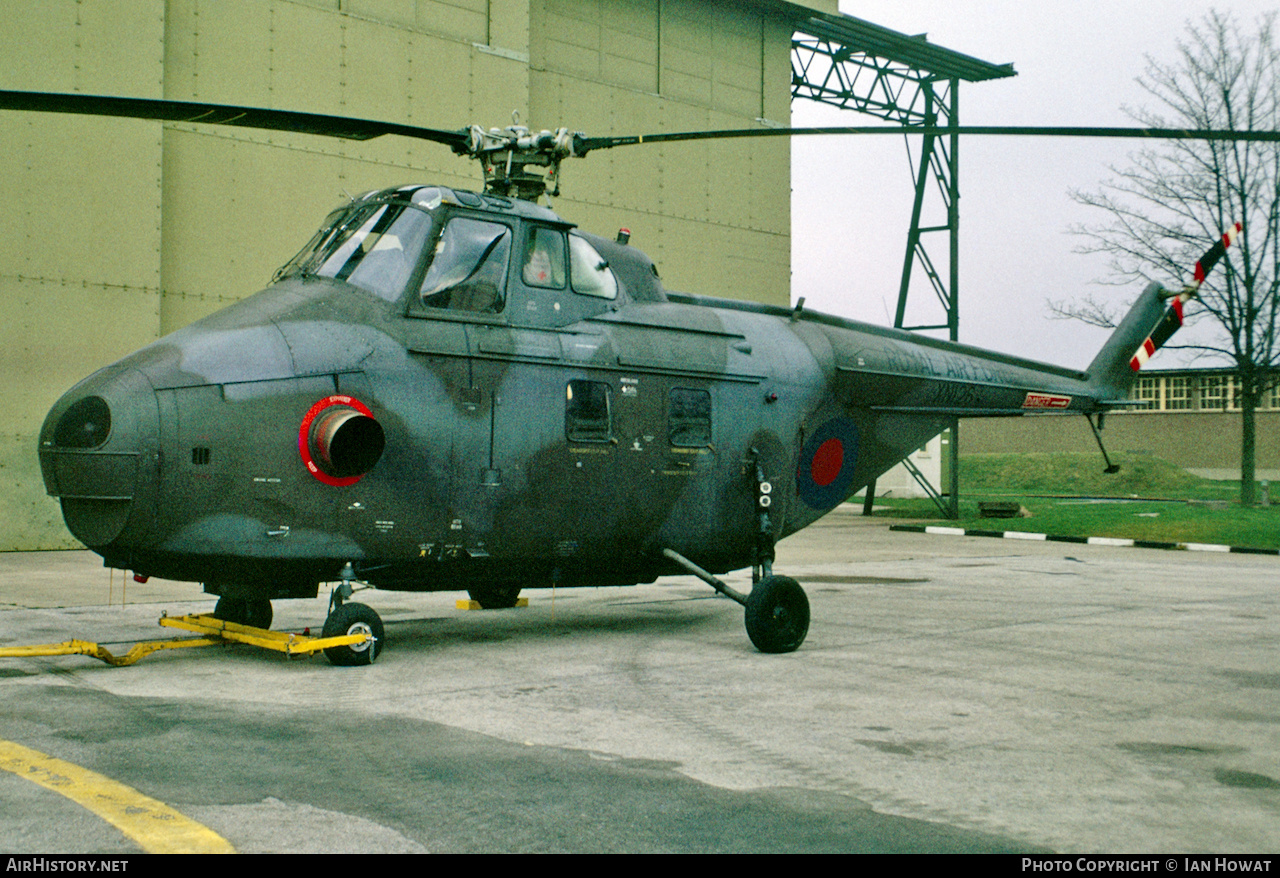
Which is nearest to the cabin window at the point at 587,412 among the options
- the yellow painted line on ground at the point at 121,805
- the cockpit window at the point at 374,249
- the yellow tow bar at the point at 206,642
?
the cockpit window at the point at 374,249

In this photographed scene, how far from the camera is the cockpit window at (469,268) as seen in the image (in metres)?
8.30

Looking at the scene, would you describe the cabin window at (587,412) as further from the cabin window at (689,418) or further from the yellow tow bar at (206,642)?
the yellow tow bar at (206,642)

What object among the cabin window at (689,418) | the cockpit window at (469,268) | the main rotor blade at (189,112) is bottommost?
the cabin window at (689,418)

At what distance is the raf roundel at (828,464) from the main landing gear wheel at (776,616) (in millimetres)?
1950

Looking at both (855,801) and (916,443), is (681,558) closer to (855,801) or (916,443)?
(916,443)

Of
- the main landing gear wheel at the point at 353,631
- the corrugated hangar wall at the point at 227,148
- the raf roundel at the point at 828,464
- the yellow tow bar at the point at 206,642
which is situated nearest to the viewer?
the yellow tow bar at the point at 206,642

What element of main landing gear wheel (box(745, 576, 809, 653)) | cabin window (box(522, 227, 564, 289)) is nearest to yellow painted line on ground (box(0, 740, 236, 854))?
cabin window (box(522, 227, 564, 289))

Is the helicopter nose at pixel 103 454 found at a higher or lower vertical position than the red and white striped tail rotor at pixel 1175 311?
lower

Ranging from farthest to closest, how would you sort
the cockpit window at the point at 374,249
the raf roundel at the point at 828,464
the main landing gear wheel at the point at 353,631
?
the raf roundel at the point at 828,464 < the cockpit window at the point at 374,249 < the main landing gear wheel at the point at 353,631

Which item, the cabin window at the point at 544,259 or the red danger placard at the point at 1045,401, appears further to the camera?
the red danger placard at the point at 1045,401

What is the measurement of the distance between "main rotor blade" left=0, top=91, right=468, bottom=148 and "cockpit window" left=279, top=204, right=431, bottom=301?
2.07ft

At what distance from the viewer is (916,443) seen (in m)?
11.9

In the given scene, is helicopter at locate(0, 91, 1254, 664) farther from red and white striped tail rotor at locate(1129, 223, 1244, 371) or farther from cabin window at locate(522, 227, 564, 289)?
red and white striped tail rotor at locate(1129, 223, 1244, 371)
